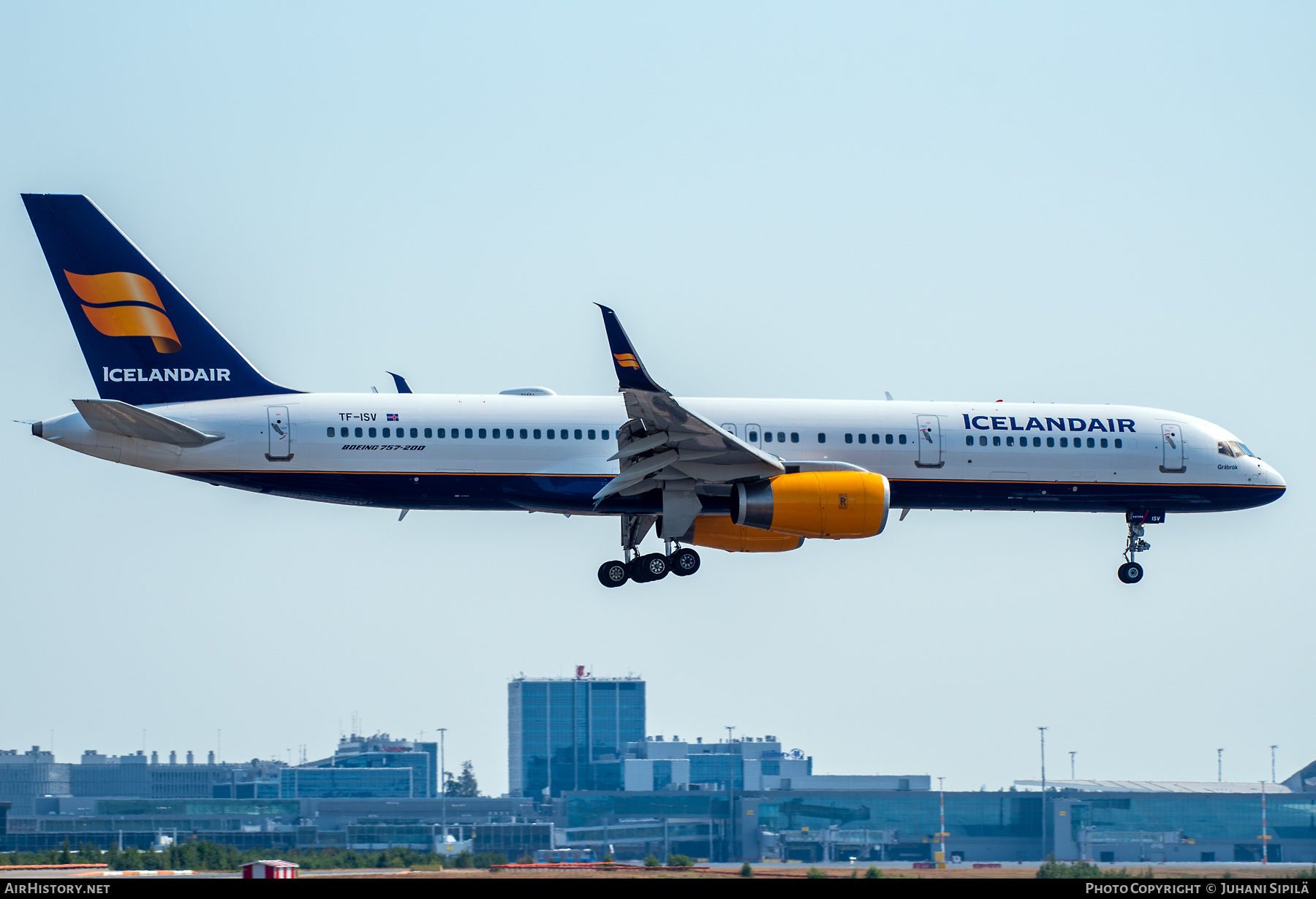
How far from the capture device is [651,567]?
1442 inches

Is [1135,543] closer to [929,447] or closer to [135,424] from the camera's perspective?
[929,447]

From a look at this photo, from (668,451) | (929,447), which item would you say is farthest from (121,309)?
(929,447)

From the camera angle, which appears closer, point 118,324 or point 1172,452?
point 118,324

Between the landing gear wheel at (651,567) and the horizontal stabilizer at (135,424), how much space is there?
955 centimetres

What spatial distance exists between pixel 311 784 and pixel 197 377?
6936 cm

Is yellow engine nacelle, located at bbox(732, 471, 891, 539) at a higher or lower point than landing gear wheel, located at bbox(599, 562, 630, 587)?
higher

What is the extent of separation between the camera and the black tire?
36531 millimetres

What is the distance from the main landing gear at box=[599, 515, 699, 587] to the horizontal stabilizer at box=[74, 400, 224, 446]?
912 cm

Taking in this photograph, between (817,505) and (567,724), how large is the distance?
262ft

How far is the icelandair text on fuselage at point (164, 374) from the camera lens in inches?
1373

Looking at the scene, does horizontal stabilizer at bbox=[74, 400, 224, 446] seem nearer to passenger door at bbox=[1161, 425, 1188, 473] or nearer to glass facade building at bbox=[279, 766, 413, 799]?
passenger door at bbox=[1161, 425, 1188, 473]

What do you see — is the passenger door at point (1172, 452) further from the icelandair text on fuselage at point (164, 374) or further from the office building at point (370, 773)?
the office building at point (370, 773)

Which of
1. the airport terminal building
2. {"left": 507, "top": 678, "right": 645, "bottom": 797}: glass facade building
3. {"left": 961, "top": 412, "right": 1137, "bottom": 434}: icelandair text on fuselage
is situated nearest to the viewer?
{"left": 961, "top": 412, "right": 1137, "bottom": 434}: icelandair text on fuselage
